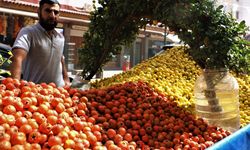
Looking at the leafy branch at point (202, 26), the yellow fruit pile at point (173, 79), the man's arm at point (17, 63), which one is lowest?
the yellow fruit pile at point (173, 79)

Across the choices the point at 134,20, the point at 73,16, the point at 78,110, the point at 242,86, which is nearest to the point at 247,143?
the point at 78,110

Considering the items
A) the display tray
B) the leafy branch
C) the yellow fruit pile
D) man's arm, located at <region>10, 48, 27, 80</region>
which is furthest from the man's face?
the display tray

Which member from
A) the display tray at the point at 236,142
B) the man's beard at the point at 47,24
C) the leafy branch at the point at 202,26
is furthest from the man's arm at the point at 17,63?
the display tray at the point at 236,142

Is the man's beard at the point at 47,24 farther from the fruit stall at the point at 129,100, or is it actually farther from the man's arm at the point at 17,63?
the fruit stall at the point at 129,100

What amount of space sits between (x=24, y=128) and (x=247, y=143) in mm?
1529

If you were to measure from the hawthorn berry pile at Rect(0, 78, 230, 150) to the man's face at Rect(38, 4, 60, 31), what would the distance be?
1146 mm

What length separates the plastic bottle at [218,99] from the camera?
327cm

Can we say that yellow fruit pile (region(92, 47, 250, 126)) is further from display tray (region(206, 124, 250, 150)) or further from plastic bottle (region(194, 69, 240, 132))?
display tray (region(206, 124, 250, 150))

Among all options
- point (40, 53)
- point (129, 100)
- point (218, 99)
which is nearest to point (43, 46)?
point (40, 53)

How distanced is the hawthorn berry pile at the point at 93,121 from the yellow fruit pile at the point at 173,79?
0.83 meters

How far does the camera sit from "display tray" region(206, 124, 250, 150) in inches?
74.9

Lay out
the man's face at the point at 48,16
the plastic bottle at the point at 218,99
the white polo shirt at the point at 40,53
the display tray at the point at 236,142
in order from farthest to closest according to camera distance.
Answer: the man's face at the point at 48,16 → the white polo shirt at the point at 40,53 → the plastic bottle at the point at 218,99 → the display tray at the point at 236,142

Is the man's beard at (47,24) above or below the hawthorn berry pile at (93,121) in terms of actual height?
above

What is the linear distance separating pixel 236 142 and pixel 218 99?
120 cm
